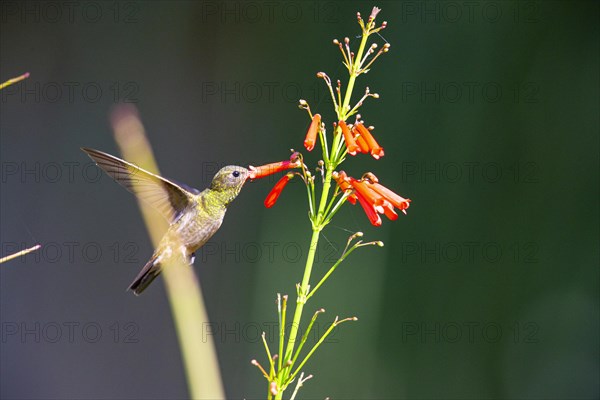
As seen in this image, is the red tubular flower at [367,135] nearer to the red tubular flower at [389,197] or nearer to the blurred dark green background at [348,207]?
the red tubular flower at [389,197]

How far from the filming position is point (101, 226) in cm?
323

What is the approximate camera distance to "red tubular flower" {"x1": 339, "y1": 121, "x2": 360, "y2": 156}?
1186mm

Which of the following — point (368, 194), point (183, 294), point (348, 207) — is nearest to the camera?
point (368, 194)

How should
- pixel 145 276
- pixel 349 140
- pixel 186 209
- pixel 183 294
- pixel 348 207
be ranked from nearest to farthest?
1. pixel 349 140
2. pixel 145 276
3. pixel 186 209
4. pixel 183 294
5. pixel 348 207

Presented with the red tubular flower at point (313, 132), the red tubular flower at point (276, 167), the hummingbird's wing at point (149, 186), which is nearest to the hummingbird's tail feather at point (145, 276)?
the hummingbird's wing at point (149, 186)

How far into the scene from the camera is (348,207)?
10.7 ft

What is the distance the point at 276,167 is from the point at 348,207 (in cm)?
190

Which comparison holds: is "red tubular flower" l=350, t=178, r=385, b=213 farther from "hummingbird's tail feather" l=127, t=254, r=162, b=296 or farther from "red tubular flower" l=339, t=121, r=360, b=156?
"hummingbird's tail feather" l=127, t=254, r=162, b=296

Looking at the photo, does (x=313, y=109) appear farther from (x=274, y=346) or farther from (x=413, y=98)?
(x=274, y=346)

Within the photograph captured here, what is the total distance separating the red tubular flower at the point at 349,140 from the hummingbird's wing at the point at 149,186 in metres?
0.42

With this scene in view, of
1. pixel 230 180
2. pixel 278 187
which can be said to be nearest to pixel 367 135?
pixel 278 187

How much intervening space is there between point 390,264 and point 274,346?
684mm

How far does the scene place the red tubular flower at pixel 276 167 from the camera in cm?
133

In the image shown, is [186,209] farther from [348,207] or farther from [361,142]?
[348,207]
